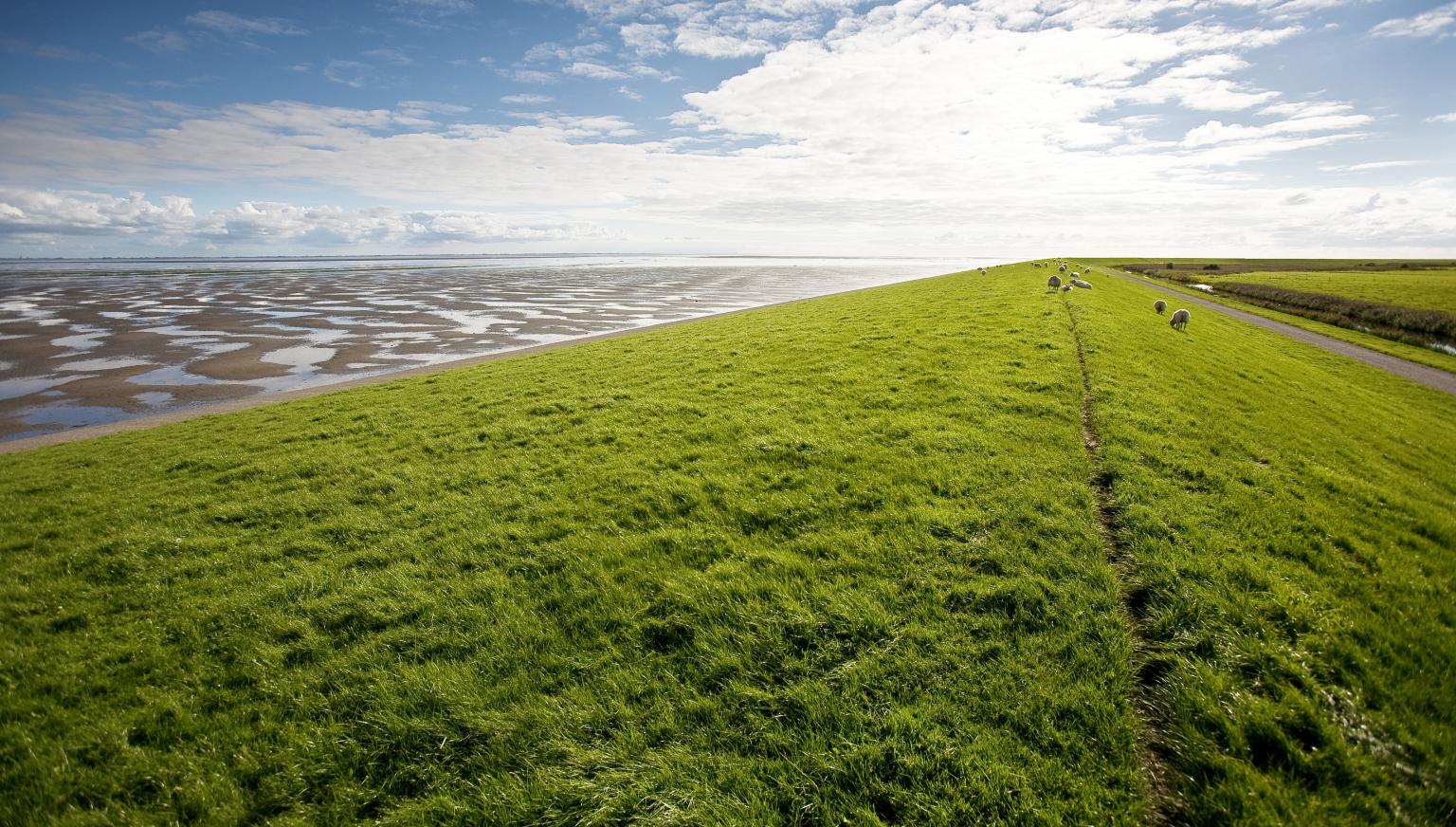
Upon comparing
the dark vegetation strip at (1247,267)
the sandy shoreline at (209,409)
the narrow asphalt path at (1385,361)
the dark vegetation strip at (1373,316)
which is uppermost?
the dark vegetation strip at (1247,267)

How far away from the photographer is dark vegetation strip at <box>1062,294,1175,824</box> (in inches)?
A: 161

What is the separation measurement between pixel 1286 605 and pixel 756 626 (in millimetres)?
5940

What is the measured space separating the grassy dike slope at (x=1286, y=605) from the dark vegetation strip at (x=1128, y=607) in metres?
0.05

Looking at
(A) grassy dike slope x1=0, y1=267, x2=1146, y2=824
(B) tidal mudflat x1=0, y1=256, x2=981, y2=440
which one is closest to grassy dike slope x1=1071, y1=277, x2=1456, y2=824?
A: (A) grassy dike slope x1=0, y1=267, x2=1146, y2=824

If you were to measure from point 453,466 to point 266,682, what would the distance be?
595 cm

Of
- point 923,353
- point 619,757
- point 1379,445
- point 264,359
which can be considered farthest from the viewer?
point 264,359

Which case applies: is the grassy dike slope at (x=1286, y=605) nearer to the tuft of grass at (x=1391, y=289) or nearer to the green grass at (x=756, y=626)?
the green grass at (x=756, y=626)

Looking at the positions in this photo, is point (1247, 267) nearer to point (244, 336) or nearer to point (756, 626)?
point (756, 626)

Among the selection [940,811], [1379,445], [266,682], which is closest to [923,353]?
[1379,445]

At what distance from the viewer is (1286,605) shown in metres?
5.81

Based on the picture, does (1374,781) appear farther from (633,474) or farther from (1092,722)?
(633,474)

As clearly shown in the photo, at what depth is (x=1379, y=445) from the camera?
12.4 meters

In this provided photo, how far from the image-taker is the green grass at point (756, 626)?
4332mm

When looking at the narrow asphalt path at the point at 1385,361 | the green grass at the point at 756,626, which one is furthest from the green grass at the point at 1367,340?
the green grass at the point at 756,626
